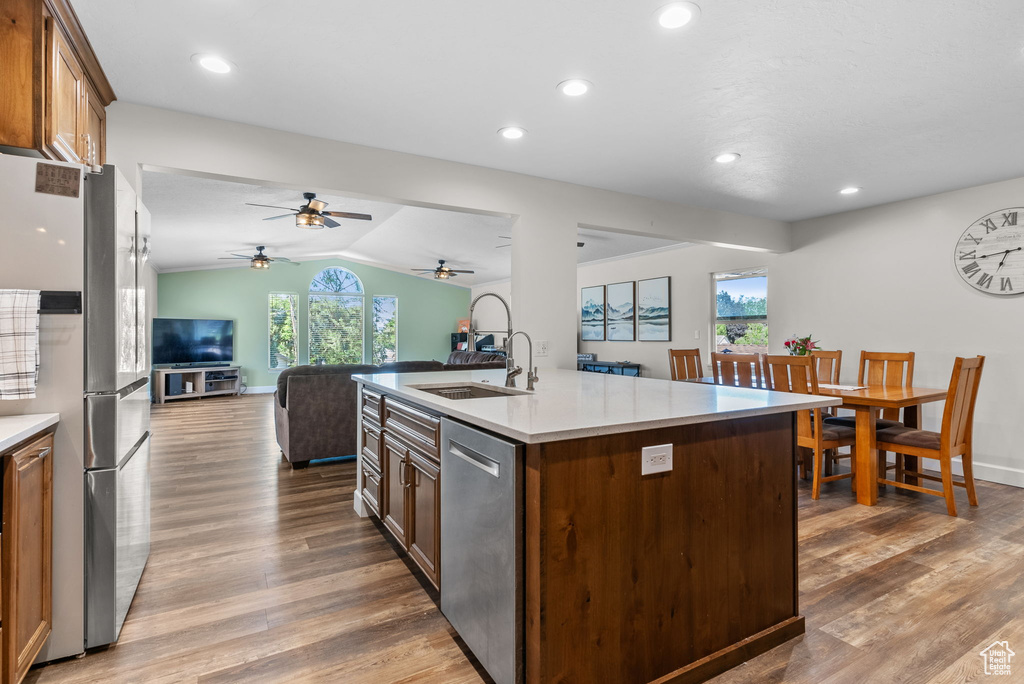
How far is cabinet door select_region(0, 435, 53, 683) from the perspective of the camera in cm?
141

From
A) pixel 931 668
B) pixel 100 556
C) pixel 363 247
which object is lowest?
pixel 931 668

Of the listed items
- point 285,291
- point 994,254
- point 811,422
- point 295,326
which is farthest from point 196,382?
point 994,254

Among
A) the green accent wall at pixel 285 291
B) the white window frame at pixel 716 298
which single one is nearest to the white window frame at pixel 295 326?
the green accent wall at pixel 285 291

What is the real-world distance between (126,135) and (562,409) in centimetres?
265

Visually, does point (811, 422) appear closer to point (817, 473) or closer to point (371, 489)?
point (817, 473)

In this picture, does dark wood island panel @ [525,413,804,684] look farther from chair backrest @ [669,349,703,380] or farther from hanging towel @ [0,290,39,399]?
chair backrest @ [669,349,703,380]

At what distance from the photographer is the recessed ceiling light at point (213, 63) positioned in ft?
7.22

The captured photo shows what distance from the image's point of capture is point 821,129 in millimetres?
2926

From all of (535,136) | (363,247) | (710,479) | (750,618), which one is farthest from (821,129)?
(363,247)

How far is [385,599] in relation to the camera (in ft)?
7.14

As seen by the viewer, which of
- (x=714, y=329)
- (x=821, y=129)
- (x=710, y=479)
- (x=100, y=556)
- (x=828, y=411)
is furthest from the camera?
(x=714, y=329)

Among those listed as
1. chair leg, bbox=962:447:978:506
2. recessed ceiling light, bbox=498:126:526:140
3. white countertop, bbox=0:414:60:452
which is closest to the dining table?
chair leg, bbox=962:447:978:506

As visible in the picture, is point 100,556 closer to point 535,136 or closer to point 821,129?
point 535,136

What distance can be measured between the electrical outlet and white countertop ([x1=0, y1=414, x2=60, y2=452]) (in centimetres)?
173
